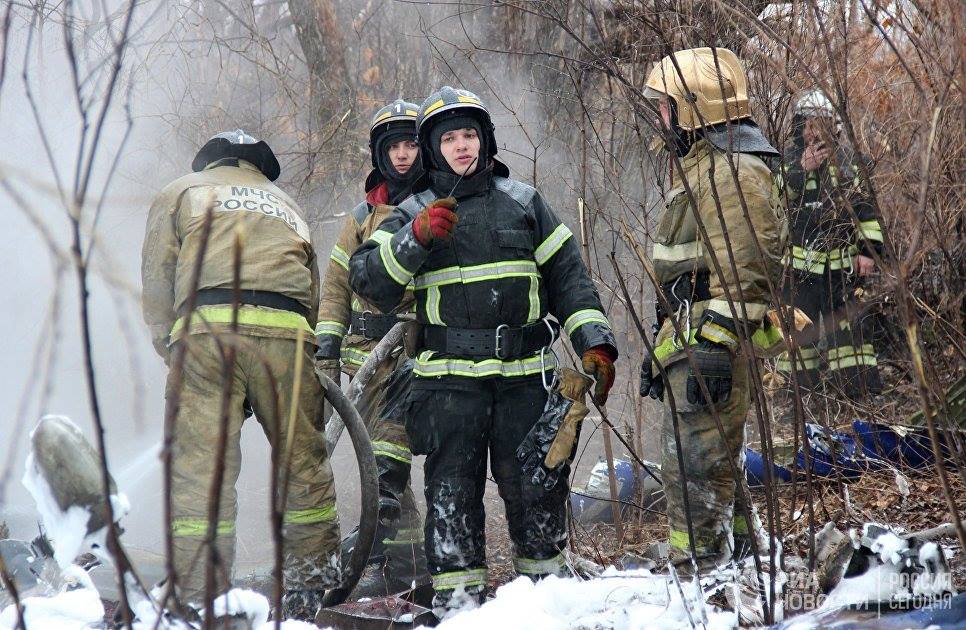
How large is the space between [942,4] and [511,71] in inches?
234

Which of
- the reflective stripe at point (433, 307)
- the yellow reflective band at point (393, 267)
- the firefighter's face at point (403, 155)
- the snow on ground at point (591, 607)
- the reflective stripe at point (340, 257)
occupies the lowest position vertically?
the snow on ground at point (591, 607)

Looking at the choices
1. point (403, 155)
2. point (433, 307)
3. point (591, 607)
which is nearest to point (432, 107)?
point (433, 307)

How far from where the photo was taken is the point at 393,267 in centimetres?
358

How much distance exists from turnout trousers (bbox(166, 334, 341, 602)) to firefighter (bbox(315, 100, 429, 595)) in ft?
2.49

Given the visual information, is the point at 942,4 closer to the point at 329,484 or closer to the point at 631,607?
the point at 631,607

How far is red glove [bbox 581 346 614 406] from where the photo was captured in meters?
3.70

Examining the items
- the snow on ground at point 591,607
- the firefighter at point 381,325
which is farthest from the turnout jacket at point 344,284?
the snow on ground at point 591,607

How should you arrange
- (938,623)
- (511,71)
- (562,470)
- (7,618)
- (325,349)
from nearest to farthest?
(938,623) → (7,618) → (562,470) → (325,349) → (511,71)

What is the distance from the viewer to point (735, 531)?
4094 millimetres

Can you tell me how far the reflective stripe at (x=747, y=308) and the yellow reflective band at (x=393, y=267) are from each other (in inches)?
47.2

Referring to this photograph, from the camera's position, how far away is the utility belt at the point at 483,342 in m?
3.66

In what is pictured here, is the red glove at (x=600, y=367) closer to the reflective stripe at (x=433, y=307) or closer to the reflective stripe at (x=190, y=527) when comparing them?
the reflective stripe at (x=433, y=307)

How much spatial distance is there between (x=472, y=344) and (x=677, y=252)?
3.25 ft

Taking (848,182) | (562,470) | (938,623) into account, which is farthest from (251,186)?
(938,623)
